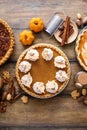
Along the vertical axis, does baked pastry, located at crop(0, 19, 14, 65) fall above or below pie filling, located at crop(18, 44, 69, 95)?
above

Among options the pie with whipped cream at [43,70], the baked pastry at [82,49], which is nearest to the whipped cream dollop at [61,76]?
the pie with whipped cream at [43,70]

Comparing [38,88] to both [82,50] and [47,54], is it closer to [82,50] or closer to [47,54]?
[47,54]

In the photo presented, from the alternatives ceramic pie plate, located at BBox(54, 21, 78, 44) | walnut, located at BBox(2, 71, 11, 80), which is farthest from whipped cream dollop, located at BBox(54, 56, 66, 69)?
walnut, located at BBox(2, 71, 11, 80)

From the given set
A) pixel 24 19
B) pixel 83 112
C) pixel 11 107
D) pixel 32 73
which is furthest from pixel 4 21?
pixel 83 112

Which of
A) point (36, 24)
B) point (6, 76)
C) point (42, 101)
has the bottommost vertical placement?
point (42, 101)

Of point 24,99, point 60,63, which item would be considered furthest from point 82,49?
point 24,99

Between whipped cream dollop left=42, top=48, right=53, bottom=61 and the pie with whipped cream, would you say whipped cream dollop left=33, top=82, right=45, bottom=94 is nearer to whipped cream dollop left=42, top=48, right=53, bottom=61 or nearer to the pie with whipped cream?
the pie with whipped cream

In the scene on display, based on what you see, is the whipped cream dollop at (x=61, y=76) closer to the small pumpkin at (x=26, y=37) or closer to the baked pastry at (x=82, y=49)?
the baked pastry at (x=82, y=49)
